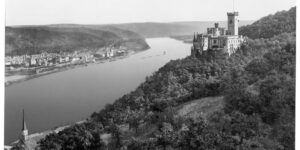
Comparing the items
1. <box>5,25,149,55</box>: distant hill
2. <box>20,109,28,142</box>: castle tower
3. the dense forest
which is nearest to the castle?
the dense forest

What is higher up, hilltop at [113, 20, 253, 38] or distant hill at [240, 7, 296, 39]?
distant hill at [240, 7, 296, 39]

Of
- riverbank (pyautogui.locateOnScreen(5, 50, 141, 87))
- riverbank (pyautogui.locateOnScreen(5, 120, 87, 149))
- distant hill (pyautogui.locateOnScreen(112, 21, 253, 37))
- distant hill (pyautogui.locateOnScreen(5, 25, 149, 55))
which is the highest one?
distant hill (pyautogui.locateOnScreen(112, 21, 253, 37))

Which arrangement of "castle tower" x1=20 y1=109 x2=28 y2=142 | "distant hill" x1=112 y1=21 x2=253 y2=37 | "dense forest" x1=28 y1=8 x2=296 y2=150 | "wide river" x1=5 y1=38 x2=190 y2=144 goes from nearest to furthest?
"dense forest" x1=28 y1=8 x2=296 y2=150 < "wide river" x1=5 y1=38 x2=190 y2=144 < "castle tower" x1=20 y1=109 x2=28 y2=142 < "distant hill" x1=112 y1=21 x2=253 y2=37

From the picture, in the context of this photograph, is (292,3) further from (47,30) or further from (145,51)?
(47,30)

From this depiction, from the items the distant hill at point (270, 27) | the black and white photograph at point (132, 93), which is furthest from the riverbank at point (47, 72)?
the distant hill at point (270, 27)

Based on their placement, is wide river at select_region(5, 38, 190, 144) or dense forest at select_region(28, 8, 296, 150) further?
wide river at select_region(5, 38, 190, 144)

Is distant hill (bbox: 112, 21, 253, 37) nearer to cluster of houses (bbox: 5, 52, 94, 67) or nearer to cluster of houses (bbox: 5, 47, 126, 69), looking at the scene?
cluster of houses (bbox: 5, 47, 126, 69)

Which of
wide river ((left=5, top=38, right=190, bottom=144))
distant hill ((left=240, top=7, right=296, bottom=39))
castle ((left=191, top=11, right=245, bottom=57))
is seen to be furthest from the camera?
distant hill ((left=240, top=7, right=296, bottom=39))
